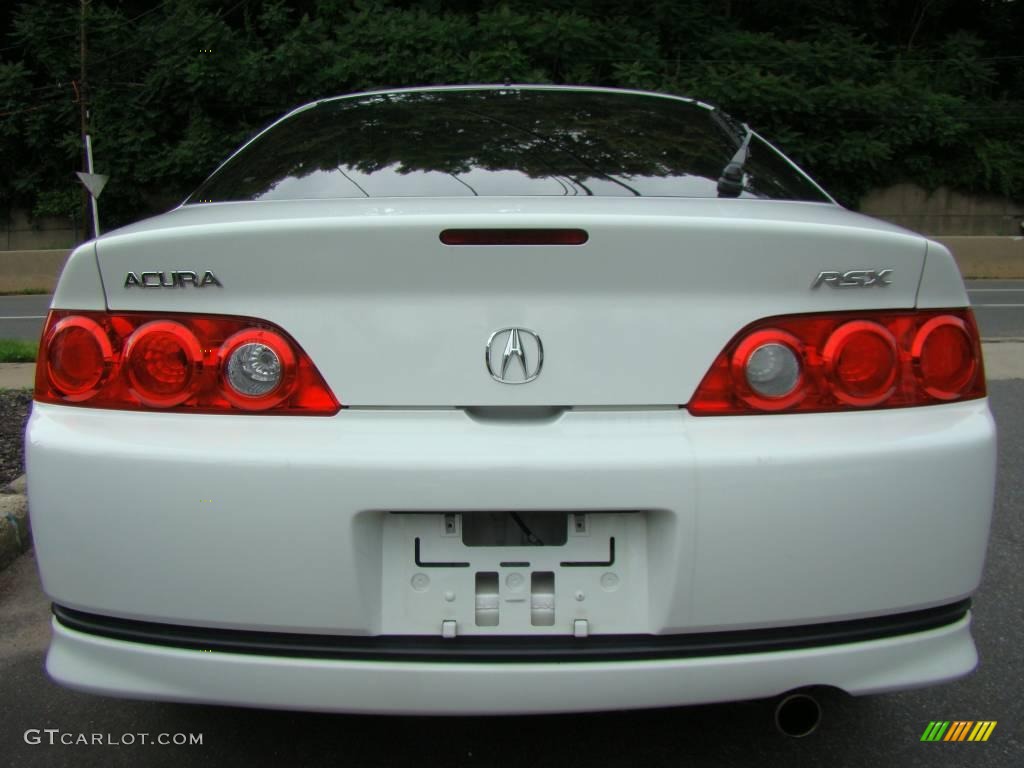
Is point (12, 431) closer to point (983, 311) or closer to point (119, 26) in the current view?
point (983, 311)

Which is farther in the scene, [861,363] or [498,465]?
[861,363]

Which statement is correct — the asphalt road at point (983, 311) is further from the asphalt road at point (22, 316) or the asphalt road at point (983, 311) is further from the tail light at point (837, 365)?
the tail light at point (837, 365)

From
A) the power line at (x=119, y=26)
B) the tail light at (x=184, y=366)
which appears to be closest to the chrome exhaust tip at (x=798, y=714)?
the tail light at (x=184, y=366)

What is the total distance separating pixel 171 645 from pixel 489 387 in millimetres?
738

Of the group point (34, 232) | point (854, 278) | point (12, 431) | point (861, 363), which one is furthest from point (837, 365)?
point (34, 232)

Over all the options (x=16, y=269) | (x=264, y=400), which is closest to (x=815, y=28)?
(x=16, y=269)

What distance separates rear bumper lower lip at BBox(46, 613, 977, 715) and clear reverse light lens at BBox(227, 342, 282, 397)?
0.47m

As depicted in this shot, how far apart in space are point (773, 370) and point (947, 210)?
23.7m

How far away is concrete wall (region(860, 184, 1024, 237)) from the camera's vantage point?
2195cm

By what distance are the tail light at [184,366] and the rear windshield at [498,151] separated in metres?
0.56

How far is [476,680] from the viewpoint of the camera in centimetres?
146

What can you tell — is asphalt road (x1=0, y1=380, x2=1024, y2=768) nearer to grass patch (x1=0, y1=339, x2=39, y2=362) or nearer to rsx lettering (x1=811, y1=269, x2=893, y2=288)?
rsx lettering (x1=811, y1=269, x2=893, y2=288)

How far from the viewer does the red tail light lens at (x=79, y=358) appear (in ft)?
5.14

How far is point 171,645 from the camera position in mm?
1519
